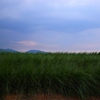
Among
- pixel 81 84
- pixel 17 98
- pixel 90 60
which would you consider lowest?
pixel 17 98

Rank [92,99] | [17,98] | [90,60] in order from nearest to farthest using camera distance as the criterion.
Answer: [17,98]
[92,99]
[90,60]

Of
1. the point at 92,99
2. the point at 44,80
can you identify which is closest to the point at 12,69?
the point at 44,80

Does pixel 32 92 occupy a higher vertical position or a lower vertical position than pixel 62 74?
lower

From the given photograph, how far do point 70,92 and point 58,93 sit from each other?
28 centimetres

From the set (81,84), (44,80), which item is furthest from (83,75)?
(44,80)

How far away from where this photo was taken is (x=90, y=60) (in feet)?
23.7

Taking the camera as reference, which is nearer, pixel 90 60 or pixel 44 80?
pixel 44 80

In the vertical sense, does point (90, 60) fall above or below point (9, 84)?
above

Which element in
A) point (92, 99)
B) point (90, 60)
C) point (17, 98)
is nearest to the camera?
point (17, 98)

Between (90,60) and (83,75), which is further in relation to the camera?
(90,60)

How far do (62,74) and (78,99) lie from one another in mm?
669

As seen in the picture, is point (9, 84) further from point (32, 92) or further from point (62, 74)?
point (62, 74)

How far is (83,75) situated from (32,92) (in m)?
1.25

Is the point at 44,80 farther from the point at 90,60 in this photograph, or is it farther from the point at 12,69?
the point at 90,60
